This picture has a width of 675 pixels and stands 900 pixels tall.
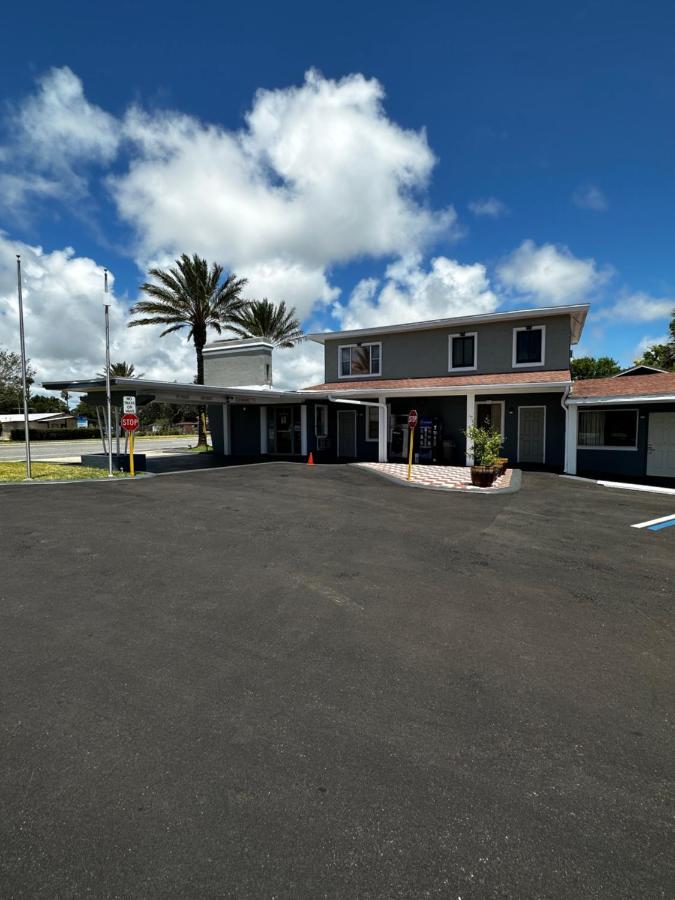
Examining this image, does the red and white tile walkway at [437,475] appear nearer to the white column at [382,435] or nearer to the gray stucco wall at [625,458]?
the white column at [382,435]

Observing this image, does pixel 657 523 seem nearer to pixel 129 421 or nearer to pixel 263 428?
pixel 129 421

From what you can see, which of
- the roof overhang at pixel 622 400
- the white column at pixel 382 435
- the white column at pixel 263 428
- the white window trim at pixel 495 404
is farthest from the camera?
the white column at pixel 263 428

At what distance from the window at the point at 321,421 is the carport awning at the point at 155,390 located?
4.97 feet

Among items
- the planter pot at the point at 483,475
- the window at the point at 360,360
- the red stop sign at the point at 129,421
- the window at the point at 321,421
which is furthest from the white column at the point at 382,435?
the red stop sign at the point at 129,421

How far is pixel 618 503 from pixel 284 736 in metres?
10.7

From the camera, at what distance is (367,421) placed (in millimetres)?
21125

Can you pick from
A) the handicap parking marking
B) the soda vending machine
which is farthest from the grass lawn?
the handicap parking marking

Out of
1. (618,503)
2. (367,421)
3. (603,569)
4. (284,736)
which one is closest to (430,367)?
(367,421)

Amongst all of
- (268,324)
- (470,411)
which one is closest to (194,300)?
(268,324)

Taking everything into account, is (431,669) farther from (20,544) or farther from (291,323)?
(291,323)

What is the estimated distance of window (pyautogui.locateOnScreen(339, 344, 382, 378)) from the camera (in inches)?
840

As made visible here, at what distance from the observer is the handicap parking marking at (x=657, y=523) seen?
28.1 ft

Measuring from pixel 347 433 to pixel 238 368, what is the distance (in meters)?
6.85

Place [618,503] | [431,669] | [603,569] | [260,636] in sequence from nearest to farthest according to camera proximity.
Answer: [431,669] < [260,636] < [603,569] < [618,503]
